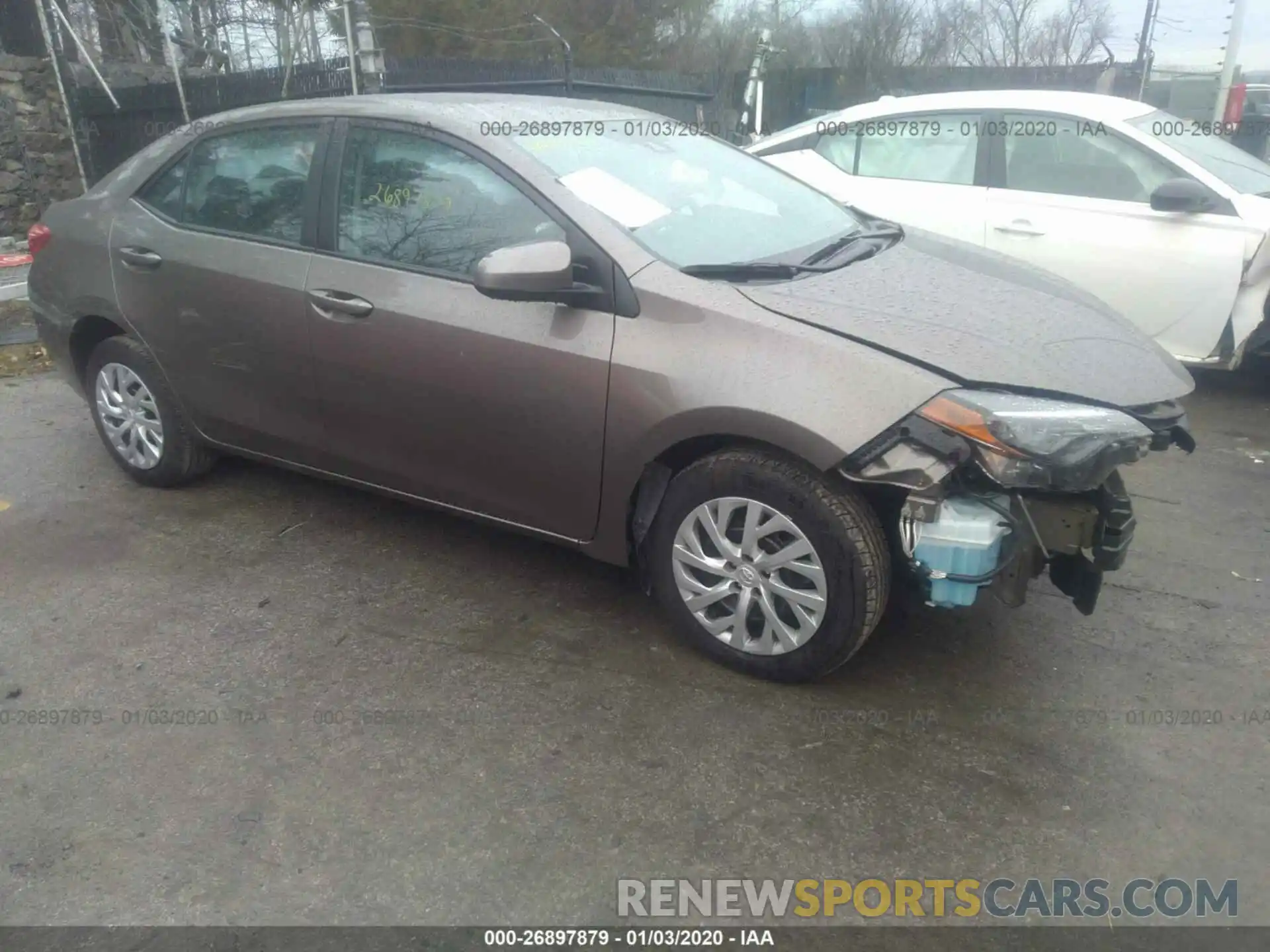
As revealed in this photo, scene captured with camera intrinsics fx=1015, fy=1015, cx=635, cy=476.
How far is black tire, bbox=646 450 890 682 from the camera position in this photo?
279cm

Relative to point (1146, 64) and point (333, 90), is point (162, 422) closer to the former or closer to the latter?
point (333, 90)

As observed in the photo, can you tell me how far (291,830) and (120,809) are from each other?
0.48 meters

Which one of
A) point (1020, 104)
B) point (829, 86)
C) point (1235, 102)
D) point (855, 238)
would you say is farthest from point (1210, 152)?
point (829, 86)

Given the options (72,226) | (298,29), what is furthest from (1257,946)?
(298,29)

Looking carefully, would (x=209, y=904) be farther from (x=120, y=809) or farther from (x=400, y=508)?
(x=400, y=508)

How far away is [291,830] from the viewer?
8.32 feet

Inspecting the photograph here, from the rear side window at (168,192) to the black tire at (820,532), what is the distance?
8.25 ft

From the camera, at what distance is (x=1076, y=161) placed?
5559 millimetres

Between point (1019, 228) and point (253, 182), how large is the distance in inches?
157

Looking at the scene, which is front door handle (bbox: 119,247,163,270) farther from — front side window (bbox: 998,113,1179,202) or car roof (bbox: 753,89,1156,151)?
front side window (bbox: 998,113,1179,202)

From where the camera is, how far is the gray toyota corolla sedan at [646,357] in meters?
2.73

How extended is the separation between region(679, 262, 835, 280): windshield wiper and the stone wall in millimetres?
9828

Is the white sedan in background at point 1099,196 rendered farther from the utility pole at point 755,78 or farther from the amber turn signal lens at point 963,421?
the utility pole at point 755,78

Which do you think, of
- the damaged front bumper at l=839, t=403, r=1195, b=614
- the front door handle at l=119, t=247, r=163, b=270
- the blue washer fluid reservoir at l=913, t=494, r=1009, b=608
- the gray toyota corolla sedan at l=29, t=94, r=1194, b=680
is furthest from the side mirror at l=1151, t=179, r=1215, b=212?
the front door handle at l=119, t=247, r=163, b=270
